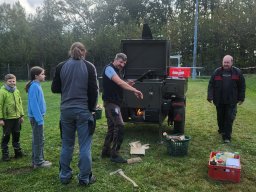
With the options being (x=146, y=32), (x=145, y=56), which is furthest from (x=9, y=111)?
(x=146, y=32)

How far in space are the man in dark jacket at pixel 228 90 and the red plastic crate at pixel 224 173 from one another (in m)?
Result: 2.19

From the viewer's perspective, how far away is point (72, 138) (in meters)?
4.88

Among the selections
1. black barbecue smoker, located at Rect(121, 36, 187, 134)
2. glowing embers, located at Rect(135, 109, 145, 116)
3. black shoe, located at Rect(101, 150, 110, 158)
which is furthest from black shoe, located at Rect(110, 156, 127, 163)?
glowing embers, located at Rect(135, 109, 145, 116)

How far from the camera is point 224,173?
5.18 metres

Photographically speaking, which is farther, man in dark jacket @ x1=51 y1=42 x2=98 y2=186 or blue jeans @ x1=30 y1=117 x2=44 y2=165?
blue jeans @ x1=30 y1=117 x2=44 y2=165

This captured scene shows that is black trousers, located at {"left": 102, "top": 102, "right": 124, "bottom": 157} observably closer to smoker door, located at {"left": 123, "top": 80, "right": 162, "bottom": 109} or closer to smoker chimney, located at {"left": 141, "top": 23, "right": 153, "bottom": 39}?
smoker door, located at {"left": 123, "top": 80, "right": 162, "bottom": 109}

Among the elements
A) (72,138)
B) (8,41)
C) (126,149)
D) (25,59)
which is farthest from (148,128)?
(8,41)

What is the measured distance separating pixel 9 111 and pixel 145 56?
3.90 metres

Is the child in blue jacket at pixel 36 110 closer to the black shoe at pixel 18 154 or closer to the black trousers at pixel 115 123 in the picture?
the black shoe at pixel 18 154

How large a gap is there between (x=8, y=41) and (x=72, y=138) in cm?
4147

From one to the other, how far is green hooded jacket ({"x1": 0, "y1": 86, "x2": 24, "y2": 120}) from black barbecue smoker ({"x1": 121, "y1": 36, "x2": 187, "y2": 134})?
7.39 ft

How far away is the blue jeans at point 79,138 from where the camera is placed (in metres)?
4.70

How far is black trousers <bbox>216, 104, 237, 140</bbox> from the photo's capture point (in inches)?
288

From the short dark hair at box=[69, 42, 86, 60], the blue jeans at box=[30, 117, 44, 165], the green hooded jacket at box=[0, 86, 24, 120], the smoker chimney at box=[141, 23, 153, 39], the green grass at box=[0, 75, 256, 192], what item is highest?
the smoker chimney at box=[141, 23, 153, 39]
